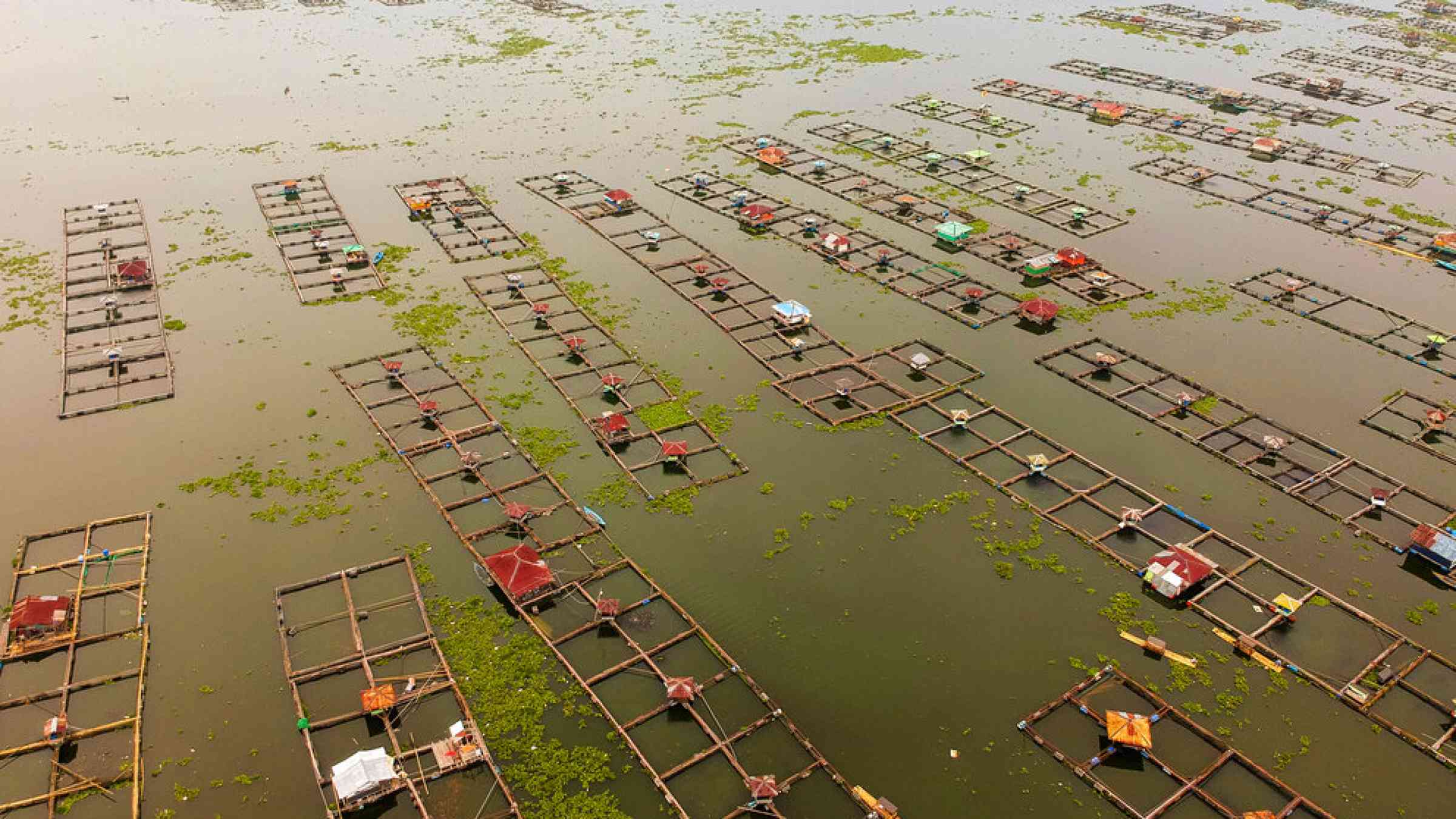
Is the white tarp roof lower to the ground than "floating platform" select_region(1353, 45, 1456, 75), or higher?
lower

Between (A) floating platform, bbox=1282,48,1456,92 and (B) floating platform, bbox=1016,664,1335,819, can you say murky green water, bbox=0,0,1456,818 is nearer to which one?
(B) floating platform, bbox=1016,664,1335,819

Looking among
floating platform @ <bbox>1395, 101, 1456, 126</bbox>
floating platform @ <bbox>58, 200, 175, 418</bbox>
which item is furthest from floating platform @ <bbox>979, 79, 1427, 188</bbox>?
floating platform @ <bbox>58, 200, 175, 418</bbox>

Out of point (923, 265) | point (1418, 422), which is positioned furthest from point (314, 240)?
point (1418, 422)

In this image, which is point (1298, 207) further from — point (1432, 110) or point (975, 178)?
point (1432, 110)

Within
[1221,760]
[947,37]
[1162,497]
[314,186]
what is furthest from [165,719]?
[947,37]

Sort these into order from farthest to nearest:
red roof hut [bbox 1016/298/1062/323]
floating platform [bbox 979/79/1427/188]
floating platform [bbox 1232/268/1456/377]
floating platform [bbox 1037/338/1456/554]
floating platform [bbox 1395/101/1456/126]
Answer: floating platform [bbox 1395/101/1456/126], floating platform [bbox 979/79/1427/188], red roof hut [bbox 1016/298/1062/323], floating platform [bbox 1232/268/1456/377], floating platform [bbox 1037/338/1456/554]

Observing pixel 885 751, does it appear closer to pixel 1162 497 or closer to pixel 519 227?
pixel 1162 497
